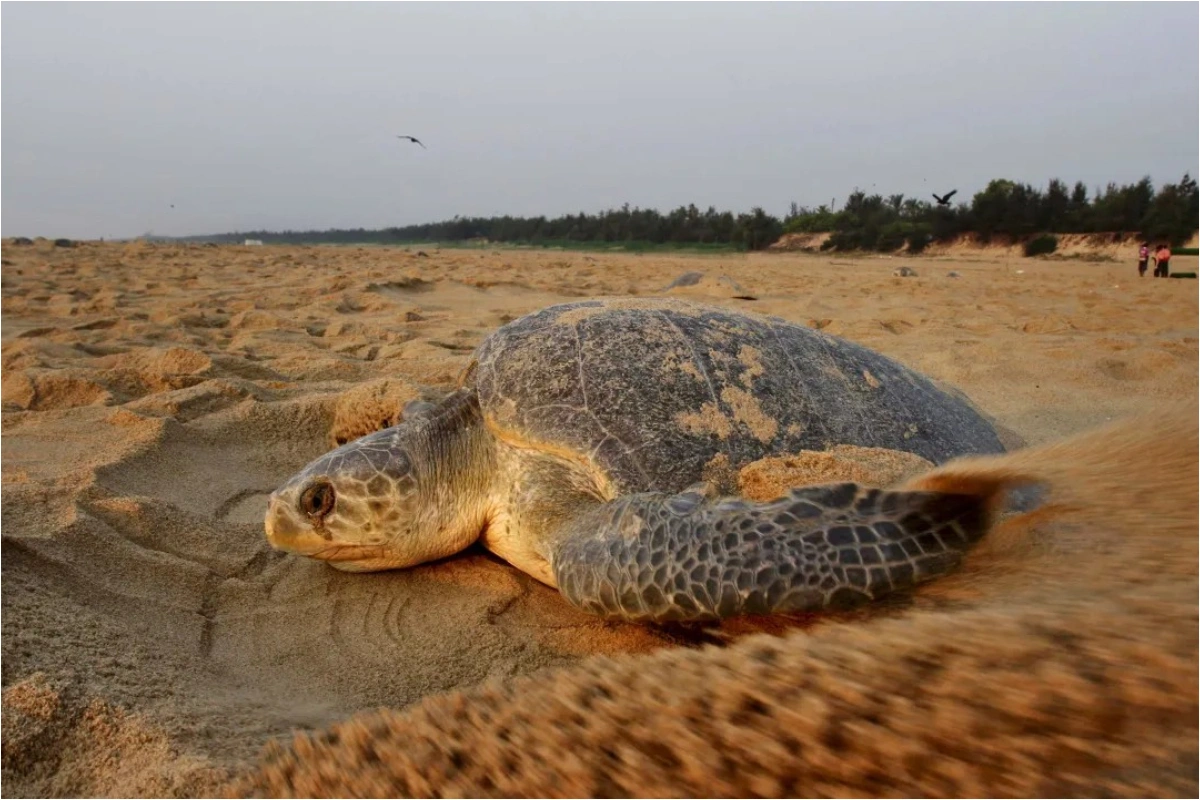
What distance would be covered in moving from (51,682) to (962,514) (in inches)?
68.1

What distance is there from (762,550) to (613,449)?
25.4 inches

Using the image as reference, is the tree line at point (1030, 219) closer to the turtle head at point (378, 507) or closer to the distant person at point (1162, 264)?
the distant person at point (1162, 264)

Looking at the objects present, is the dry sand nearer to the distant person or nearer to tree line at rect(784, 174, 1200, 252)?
the distant person

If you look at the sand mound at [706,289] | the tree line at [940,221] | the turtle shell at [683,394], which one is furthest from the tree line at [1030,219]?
the turtle shell at [683,394]

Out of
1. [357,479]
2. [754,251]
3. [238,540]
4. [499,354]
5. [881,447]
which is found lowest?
[238,540]

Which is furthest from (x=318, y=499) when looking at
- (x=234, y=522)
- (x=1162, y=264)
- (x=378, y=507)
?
(x=1162, y=264)

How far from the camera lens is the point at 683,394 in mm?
2203

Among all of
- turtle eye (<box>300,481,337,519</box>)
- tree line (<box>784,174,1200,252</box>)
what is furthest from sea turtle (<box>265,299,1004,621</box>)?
tree line (<box>784,174,1200,252</box>)

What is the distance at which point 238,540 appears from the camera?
2.35 m

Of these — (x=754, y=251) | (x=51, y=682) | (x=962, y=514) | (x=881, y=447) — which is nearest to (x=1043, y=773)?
(x=962, y=514)

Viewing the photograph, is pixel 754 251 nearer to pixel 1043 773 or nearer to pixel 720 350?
pixel 720 350

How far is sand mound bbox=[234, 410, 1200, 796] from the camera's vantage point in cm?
51

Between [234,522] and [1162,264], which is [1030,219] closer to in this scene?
[1162,264]

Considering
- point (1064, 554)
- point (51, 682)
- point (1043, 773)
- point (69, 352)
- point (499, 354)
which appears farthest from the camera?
point (69, 352)
